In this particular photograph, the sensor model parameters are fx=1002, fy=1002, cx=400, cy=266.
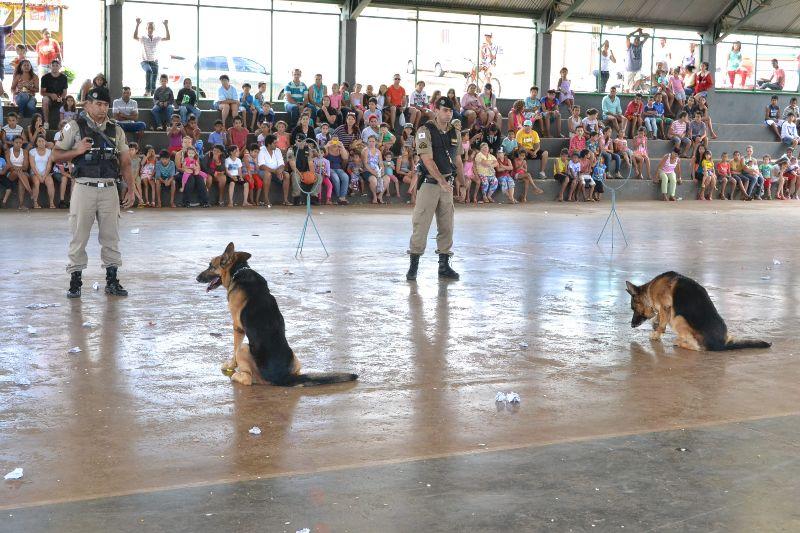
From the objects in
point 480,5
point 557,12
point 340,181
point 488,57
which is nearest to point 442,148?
point 340,181

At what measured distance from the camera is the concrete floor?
4113mm

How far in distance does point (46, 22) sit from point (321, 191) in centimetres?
895

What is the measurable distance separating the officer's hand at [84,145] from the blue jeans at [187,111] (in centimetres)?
1473

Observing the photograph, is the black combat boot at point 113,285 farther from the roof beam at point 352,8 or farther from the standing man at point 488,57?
the standing man at point 488,57

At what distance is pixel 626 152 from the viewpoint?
1061 inches

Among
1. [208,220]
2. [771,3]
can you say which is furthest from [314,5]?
[771,3]

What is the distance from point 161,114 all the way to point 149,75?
8.55 feet

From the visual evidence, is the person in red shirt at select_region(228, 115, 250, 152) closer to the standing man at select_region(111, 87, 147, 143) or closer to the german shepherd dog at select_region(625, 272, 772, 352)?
the standing man at select_region(111, 87, 147, 143)

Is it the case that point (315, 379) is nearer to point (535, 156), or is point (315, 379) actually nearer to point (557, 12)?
point (535, 156)

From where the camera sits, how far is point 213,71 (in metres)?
27.1

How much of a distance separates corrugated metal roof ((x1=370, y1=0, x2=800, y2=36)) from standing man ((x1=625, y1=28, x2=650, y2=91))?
400mm

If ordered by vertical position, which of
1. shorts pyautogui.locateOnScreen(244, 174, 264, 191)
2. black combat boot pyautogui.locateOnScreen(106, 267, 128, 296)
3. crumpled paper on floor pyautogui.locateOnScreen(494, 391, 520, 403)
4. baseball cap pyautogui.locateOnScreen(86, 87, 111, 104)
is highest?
baseball cap pyautogui.locateOnScreen(86, 87, 111, 104)

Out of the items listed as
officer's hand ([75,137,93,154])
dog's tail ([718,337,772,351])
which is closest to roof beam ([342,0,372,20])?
officer's hand ([75,137,93,154])

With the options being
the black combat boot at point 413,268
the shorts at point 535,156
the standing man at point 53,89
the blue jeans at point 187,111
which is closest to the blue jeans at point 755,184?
the shorts at point 535,156
